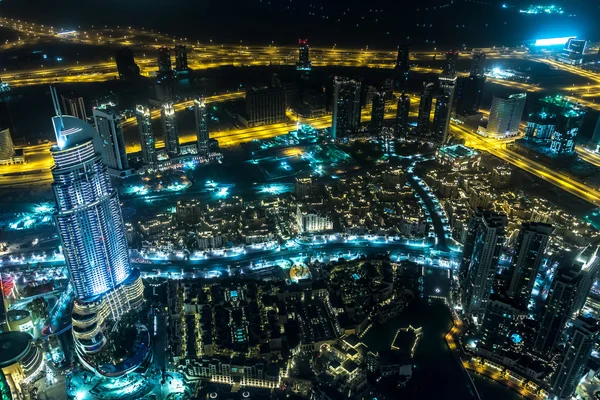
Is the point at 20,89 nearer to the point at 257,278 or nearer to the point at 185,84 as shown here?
the point at 185,84

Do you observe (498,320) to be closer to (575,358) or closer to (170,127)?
(575,358)

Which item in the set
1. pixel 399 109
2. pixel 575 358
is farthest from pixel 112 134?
pixel 575 358

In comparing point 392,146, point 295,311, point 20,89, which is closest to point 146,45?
point 20,89

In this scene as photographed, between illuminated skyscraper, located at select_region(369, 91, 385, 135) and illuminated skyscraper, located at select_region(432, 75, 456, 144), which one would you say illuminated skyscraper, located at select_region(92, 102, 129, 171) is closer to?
illuminated skyscraper, located at select_region(369, 91, 385, 135)

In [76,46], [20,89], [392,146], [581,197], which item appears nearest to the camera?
[581,197]

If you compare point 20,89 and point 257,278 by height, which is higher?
point 20,89
